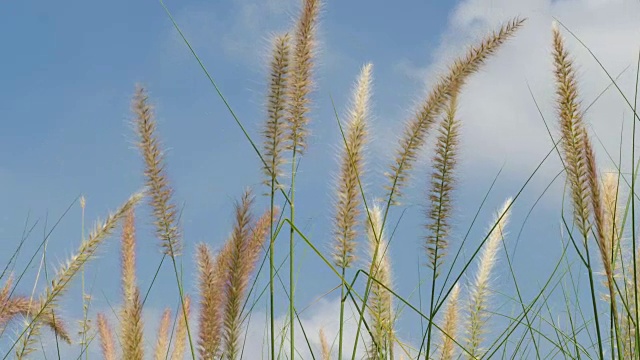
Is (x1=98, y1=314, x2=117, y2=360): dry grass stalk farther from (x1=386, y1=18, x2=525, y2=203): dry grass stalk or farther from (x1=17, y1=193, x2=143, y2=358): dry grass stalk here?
(x1=386, y1=18, x2=525, y2=203): dry grass stalk

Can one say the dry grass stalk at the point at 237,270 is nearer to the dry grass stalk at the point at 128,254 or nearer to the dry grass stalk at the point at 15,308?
the dry grass stalk at the point at 128,254

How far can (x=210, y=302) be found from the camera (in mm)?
2342

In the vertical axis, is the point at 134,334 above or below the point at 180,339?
below

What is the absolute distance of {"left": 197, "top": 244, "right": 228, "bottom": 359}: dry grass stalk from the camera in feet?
7.56

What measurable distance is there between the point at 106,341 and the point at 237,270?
147cm

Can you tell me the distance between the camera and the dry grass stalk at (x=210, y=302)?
2305 millimetres

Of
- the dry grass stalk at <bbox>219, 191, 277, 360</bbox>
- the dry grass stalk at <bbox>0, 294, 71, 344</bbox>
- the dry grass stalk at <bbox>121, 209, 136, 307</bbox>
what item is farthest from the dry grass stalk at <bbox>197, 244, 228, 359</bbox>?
the dry grass stalk at <bbox>0, 294, 71, 344</bbox>

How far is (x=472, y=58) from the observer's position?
8.09ft

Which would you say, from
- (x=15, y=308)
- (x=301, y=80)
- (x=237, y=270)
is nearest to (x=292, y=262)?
(x=237, y=270)

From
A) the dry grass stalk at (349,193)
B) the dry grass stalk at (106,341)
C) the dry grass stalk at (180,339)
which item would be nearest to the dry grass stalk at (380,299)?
the dry grass stalk at (349,193)

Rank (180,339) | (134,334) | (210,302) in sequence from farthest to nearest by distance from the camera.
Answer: (180,339) < (134,334) < (210,302)

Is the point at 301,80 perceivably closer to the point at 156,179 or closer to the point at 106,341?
the point at 156,179

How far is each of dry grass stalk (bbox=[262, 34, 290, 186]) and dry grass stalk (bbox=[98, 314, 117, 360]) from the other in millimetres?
1410

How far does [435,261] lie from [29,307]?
4.61ft
